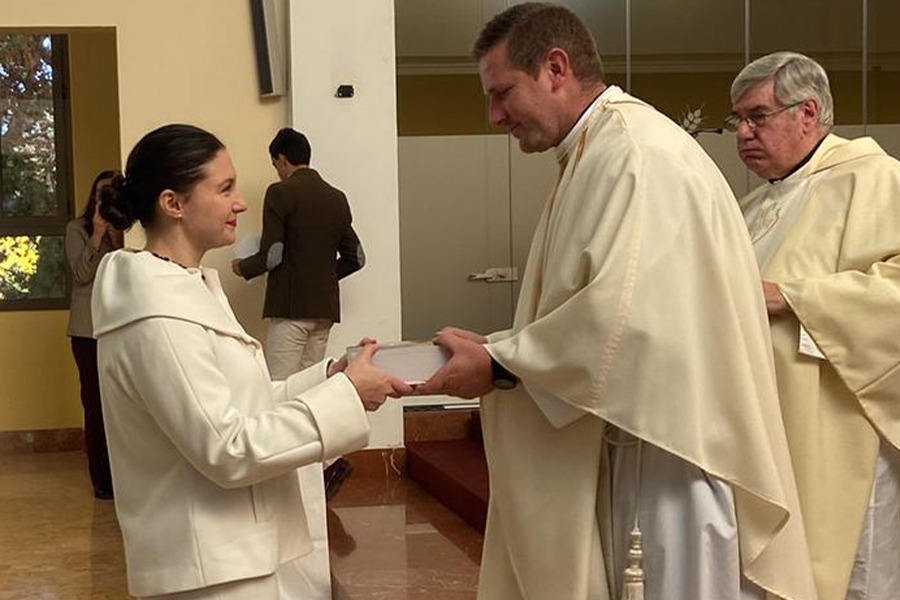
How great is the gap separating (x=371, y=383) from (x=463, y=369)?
19 cm

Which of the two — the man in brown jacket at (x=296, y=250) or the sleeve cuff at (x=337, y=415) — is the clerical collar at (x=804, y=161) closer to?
the sleeve cuff at (x=337, y=415)

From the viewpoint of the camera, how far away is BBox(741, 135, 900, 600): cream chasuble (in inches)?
123

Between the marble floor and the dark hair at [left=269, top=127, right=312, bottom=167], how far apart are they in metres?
1.49

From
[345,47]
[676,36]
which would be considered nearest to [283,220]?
[345,47]

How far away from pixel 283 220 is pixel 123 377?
3.86 meters

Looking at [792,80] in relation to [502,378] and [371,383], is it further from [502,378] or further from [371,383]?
[371,383]

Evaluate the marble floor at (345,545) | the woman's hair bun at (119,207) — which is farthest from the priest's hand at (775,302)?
the marble floor at (345,545)

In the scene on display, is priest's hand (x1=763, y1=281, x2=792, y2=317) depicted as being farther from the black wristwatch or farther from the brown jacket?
the brown jacket

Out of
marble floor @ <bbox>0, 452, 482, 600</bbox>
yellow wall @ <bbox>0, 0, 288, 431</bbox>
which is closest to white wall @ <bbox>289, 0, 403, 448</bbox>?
yellow wall @ <bbox>0, 0, 288, 431</bbox>

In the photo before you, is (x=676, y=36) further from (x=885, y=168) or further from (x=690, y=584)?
(x=690, y=584)

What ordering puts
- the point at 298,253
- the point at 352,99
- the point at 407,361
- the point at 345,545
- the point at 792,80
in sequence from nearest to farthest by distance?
the point at 407,361
the point at 792,80
the point at 345,545
the point at 298,253
the point at 352,99

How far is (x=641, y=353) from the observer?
229 centimetres

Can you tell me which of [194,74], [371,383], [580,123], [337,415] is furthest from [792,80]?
[194,74]

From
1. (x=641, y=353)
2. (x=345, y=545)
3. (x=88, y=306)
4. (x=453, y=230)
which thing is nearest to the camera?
(x=641, y=353)
